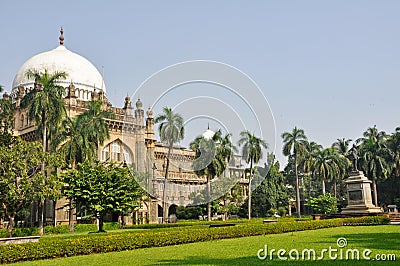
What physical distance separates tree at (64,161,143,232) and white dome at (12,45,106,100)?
1063 inches

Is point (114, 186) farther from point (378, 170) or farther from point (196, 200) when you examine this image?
point (378, 170)

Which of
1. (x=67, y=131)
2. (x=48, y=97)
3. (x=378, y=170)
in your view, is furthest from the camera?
(x=378, y=170)

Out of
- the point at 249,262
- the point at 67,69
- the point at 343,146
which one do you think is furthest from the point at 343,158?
the point at 249,262

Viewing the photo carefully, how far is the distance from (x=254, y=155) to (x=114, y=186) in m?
21.1

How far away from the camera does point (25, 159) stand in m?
28.0

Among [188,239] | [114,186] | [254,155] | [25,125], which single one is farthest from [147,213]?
[188,239]

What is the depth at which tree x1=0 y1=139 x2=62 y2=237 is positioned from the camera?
26375mm

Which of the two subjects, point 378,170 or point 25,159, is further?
point 378,170

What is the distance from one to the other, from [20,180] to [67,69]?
3164 cm

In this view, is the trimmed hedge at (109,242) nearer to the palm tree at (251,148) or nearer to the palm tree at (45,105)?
the palm tree at (45,105)

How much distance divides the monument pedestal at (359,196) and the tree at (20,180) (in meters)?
20.6

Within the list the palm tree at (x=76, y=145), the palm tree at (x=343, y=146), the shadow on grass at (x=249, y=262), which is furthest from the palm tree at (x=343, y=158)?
the shadow on grass at (x=249, y=262)

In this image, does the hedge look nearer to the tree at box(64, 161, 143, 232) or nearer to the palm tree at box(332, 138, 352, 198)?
the tree at box(64, 161, 143, 232)

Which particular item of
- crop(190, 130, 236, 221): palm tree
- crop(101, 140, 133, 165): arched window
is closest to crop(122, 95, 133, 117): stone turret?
crop(101, 140, 133, 165): arched window
